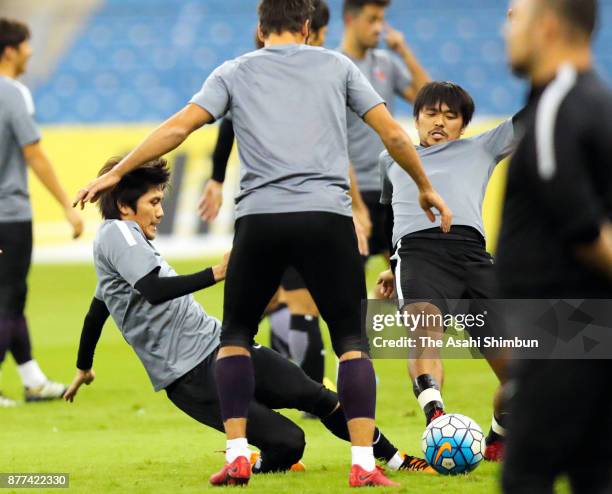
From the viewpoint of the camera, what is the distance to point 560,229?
2.98 m

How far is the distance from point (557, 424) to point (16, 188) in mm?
5942

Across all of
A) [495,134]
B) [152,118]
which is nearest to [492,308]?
[495,134]

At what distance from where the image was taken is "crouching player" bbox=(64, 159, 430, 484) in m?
5.44

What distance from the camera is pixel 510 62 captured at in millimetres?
3203

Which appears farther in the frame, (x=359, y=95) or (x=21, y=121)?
(x=21, y=121)

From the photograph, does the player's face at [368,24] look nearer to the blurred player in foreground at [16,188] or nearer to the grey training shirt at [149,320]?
the blurred player in foreground at [16,188]

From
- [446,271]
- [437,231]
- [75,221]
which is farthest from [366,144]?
[446,271]

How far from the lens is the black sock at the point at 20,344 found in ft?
27.8

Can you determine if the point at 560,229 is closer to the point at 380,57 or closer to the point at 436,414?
the point at 436,414

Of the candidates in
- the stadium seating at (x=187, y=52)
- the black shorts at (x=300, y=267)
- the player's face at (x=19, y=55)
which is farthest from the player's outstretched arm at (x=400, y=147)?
the stadium seating at (x=187, y=52)

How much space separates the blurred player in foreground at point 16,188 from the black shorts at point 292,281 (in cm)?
151

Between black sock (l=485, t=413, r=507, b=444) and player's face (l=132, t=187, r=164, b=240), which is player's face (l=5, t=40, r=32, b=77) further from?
black sock (l=485, t=413, r=507, b=444)

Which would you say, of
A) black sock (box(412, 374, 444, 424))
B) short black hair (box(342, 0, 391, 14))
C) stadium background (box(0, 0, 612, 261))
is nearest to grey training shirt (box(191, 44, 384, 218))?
black sock (box(412, 374, 444, 424))

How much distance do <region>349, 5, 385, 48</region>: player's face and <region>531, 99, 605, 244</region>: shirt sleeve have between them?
238 inches
